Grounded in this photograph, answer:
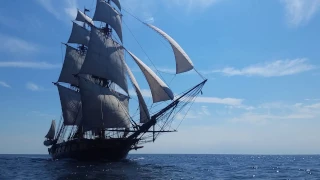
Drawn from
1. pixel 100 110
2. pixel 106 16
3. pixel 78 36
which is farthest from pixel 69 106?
pixel 106 16

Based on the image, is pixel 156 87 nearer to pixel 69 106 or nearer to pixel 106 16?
pixel 106 16

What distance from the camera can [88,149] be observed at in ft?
199

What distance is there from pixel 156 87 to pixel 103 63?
1406 centimetres

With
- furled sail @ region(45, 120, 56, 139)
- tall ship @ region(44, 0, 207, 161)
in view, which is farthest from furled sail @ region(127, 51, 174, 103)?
furled sail @ region(45, 120, 56, 139)

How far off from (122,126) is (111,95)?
609 cm

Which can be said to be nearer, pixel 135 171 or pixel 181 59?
pixel 135 171

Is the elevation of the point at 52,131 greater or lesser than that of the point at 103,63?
lesser

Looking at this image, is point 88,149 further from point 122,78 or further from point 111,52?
point 111,52

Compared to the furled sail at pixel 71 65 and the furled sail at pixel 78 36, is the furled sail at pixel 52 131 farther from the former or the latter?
the furled sail at pixel 78 36

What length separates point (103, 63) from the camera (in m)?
68.1

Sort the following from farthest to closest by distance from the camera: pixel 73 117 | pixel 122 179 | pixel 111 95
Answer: pixel 73 117
pixel 111 95
pixel 122 179

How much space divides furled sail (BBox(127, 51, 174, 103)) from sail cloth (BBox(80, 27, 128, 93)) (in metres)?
9.28

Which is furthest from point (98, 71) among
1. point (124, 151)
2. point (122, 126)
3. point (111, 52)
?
point (124, 151)

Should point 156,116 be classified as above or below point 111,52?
below
